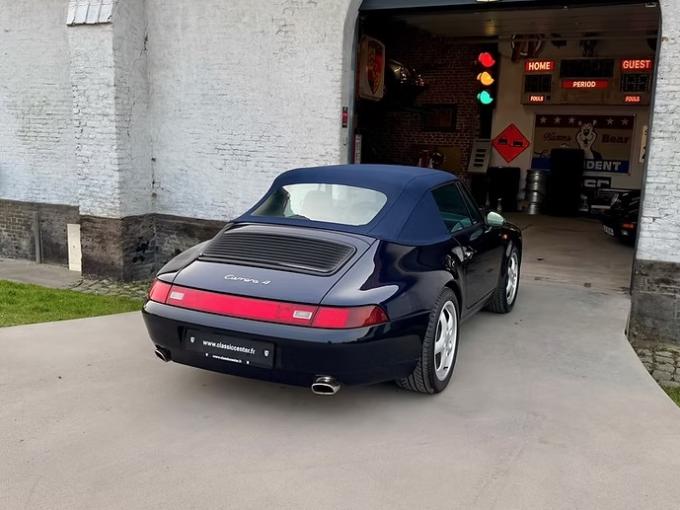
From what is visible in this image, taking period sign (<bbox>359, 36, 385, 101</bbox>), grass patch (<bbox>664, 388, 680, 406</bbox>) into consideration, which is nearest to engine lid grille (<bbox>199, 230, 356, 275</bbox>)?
grass patch (<bbox>664, 388, 680, 406</bbox>)

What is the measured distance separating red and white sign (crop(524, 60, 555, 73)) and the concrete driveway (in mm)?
10699

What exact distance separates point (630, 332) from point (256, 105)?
5.07 meters

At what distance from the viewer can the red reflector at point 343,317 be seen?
3.43m

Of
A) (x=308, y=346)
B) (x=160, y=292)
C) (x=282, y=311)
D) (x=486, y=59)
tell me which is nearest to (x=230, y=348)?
(x=282, y=311)

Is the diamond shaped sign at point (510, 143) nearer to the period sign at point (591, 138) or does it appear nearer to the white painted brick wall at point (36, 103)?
the period sign at point (591, 138)

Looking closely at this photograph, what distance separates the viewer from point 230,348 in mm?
3615

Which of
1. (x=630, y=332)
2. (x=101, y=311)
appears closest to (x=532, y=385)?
(x=630, y=332)

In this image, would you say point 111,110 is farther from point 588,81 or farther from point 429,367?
point 588,81

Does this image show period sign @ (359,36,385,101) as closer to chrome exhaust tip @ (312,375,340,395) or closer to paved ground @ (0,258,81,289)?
paved ground @ (0,258,81,289)

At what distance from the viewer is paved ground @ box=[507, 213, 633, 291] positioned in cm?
780

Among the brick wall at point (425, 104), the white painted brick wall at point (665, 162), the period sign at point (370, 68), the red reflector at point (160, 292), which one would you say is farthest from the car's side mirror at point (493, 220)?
the brick wall at point (425, 104)

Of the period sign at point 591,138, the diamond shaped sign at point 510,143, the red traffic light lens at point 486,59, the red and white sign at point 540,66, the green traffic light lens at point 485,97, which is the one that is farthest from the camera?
the diamond shaped sign at point 510,143

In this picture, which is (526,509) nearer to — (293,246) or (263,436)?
(263,436)

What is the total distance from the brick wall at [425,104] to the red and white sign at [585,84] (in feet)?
6.87
